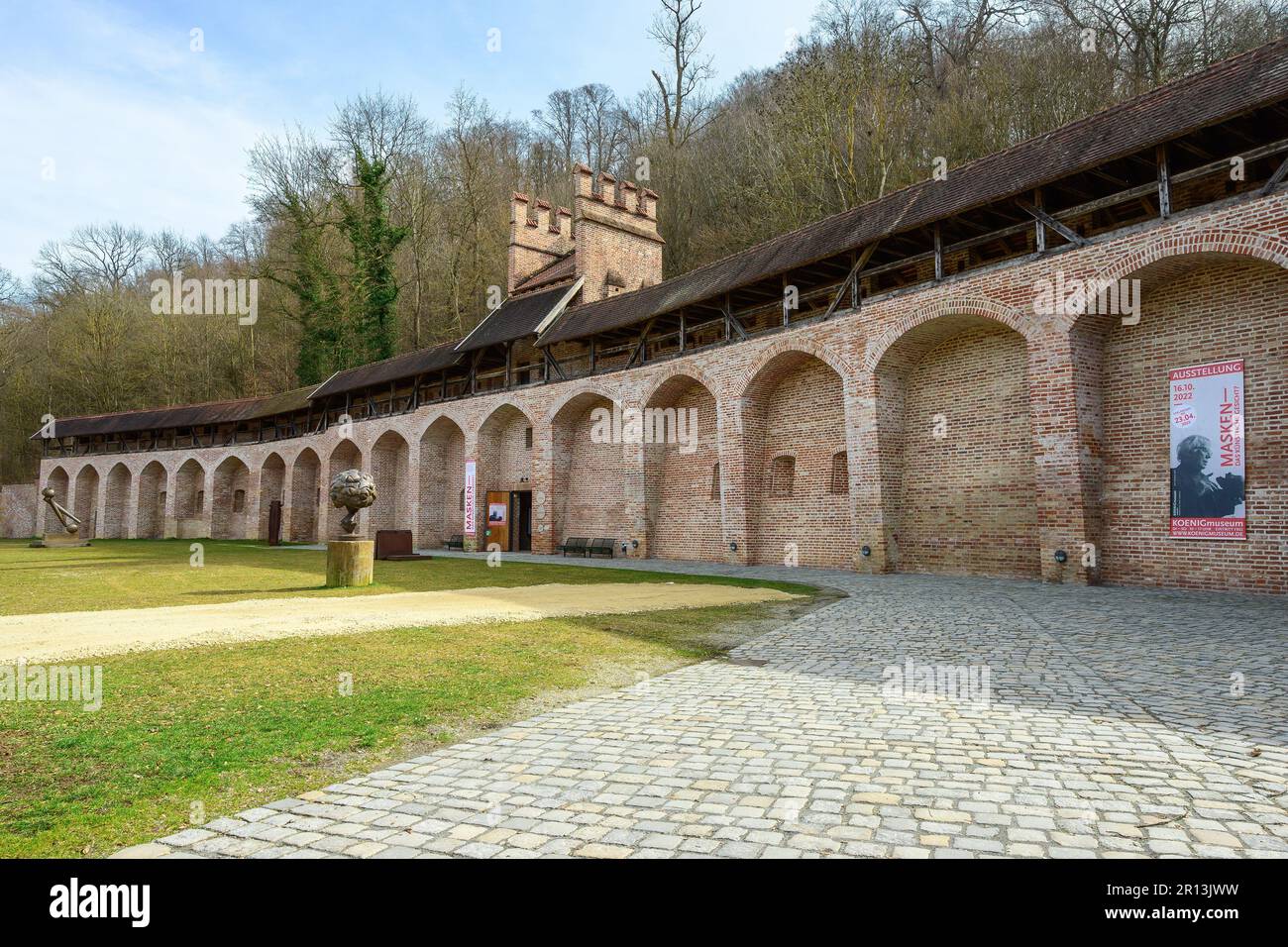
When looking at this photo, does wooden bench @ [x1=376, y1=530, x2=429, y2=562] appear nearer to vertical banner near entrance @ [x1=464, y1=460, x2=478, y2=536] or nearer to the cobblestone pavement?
vertical banner near entrance @ [x1=464, y1=460, x2=478, y2=536]

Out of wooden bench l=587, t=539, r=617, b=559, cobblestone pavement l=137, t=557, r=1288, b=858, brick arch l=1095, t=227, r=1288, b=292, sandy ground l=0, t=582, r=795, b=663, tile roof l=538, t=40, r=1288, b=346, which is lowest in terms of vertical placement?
wooden bench l=587, t=539, r=617, b=559

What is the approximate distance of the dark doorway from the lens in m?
26.3

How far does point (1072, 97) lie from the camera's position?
Answer: 21000 millimetres

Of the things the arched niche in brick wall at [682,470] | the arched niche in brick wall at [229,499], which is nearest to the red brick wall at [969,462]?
the arched niche in brick wall at [682,470]

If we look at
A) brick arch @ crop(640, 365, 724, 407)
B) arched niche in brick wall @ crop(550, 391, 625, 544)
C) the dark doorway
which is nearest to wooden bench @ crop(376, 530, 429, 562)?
arched niche in brick wall @ crop(550, 391, 625, 544)

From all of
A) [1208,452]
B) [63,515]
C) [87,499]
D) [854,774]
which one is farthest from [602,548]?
[87,499]

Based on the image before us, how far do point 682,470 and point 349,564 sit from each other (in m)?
10.8

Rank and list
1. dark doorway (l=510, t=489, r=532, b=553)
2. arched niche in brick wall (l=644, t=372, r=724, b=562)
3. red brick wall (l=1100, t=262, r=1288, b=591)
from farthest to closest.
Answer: dark doorway (l=510, t=489, r=532, b=553) → arched niche in brick wall (l=644, t=372, r=724, b=562) → red brick wall (l=1100, t=262, r=1288, b=591)

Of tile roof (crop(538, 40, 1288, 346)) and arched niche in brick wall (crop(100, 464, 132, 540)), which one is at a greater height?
tile roof (crop(538, 40, 1288, 346))

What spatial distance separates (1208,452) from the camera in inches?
432

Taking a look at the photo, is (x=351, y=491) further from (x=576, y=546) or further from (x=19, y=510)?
(x=19, y=510)

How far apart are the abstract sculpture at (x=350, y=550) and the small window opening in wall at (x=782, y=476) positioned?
10.1m

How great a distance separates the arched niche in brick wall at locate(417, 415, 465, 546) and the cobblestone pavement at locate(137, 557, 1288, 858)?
81.3 ft
